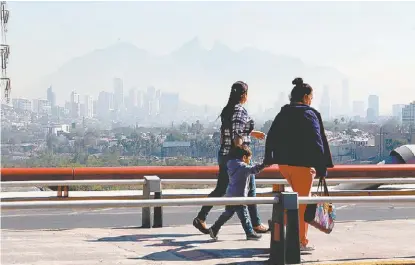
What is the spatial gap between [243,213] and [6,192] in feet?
28.3

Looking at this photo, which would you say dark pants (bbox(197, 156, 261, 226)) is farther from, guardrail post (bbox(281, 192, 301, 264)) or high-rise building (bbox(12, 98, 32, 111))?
high-rise building (bbox(12, 98, 32, 111))

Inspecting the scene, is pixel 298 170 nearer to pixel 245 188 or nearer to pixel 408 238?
pixel 245 188

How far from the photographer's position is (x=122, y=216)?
14.0m

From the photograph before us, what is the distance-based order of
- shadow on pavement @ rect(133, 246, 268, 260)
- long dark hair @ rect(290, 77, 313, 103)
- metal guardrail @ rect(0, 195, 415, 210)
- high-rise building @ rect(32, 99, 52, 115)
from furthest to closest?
high-rise building @ rect(32, 99, 52, 115) < long dark hair @ rect(290, 77, 313, 103) < shadow on pavement @ rect(133, 246, 268, 260) < metal guardrail @ rect(0, 195, 415, 210)

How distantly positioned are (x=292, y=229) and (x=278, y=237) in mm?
159

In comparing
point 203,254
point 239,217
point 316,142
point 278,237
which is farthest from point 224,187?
point 278,237

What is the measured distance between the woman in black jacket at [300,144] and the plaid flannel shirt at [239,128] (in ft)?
1.96

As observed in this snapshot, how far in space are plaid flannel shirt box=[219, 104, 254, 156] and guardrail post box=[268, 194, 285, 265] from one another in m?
1.47

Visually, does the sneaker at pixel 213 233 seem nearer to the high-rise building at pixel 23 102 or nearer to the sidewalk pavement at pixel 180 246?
the sidewalk pavement at pixel 180 246

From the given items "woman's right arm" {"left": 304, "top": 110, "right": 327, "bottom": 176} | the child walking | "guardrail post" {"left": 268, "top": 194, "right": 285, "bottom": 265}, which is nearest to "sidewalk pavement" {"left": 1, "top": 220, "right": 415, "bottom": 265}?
"guardrail post" {"left": 268, "top": 194, "right": 285, "bottom": 265}

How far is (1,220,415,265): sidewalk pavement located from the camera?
28.2 feet

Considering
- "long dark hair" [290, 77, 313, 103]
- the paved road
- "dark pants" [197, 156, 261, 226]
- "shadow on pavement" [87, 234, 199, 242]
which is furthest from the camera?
the paved road

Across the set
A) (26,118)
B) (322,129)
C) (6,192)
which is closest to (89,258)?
(322,129)

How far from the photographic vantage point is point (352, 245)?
31.6 feet
